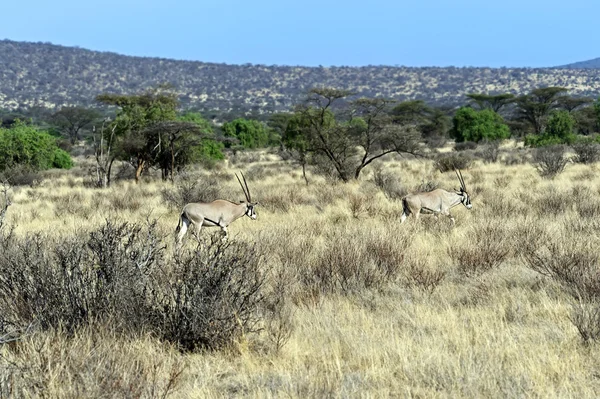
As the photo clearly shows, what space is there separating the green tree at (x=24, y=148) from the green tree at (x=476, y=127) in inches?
1195

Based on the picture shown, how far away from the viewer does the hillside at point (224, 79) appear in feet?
464

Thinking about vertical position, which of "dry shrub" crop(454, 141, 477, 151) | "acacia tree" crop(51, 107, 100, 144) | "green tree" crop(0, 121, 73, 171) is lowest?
"acacia tree" crop(51, 107, 100, 144)

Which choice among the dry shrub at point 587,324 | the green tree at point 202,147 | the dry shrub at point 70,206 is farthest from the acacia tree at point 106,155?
the dry shrub at point 587,324

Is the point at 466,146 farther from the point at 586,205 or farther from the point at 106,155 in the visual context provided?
the point at 586,205

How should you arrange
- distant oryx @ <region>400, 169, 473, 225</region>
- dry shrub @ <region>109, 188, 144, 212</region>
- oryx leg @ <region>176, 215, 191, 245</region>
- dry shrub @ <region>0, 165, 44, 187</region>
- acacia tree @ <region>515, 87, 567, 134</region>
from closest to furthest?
oryx leg @ <region>176, 215, 191, 245</region>, distant oryx @ <region>400, 169, 473, 225</region>, dry shrub @ <region>109, 188, 144, 212</region>, dry shrub @ <region>0, 165, 44, 187</region>, acacia tree @ <region>515, 87, 567, 134</region>

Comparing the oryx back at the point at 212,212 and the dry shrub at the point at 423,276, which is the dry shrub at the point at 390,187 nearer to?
the oryx back at the point at 212,212

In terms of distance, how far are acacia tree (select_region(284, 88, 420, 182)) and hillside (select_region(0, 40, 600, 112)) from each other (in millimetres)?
100557

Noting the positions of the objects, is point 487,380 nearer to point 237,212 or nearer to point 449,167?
point 237,212

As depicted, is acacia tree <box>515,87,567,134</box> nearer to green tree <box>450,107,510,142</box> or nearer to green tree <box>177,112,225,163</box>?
green tree <box>450,107,510,142</box>

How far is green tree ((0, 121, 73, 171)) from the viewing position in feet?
93.1

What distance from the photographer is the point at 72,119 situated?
6900 cm

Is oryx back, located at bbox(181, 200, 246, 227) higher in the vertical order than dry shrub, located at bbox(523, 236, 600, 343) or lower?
lower

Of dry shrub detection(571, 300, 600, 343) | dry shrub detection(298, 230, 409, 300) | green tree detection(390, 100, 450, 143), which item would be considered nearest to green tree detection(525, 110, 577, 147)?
green tree detection(390, 100, 450, 143)

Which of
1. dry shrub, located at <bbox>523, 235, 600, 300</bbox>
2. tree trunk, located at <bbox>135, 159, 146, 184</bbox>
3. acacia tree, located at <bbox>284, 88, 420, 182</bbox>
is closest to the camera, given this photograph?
dry shrub, located at <bbox>523, 235, 600, 300</bbox>
